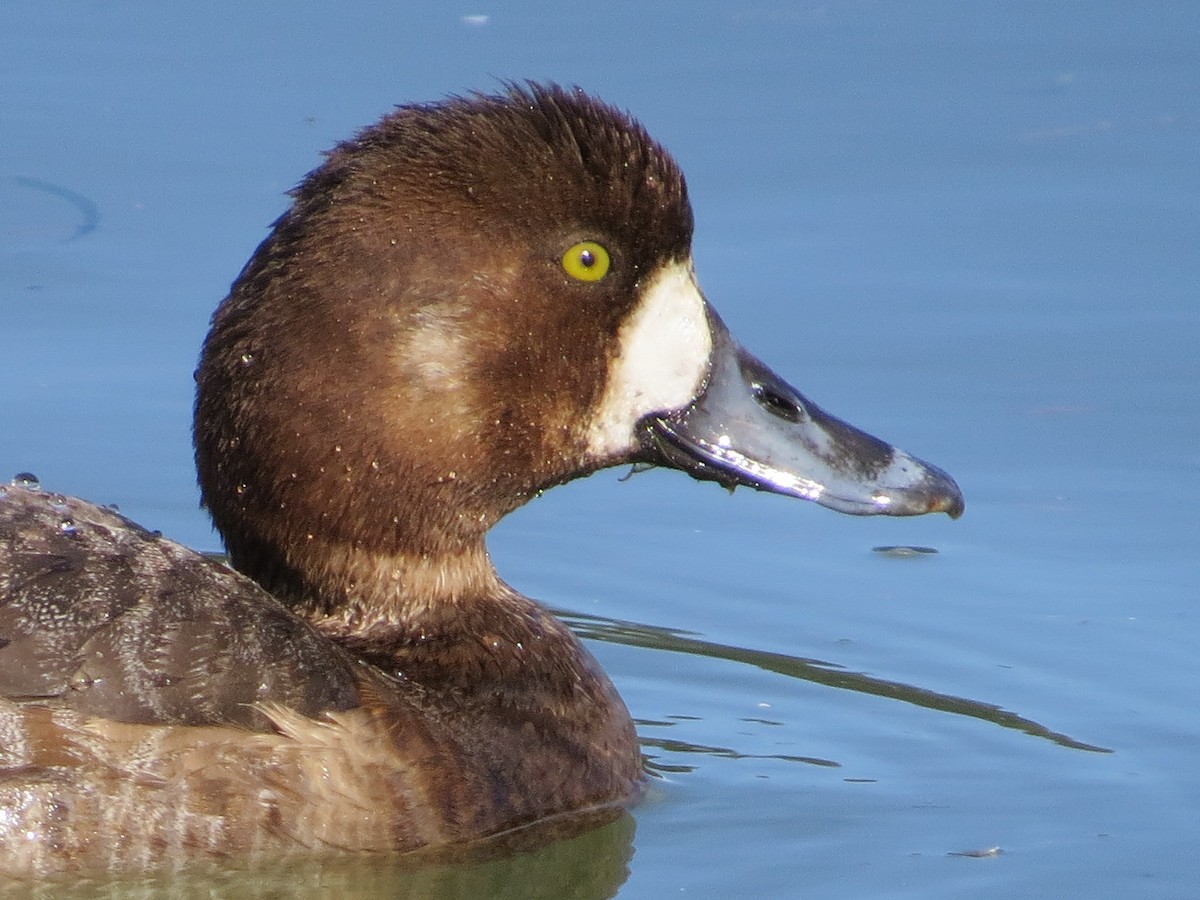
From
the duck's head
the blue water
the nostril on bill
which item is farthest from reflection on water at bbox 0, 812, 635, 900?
the nostril on bill

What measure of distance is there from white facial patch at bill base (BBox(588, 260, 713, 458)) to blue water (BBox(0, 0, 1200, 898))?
2.47 ft

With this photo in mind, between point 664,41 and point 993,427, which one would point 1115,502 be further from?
point 664,41

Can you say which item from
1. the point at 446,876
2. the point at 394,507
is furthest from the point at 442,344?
the point at 446,876

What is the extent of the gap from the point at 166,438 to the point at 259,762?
89.6 inches

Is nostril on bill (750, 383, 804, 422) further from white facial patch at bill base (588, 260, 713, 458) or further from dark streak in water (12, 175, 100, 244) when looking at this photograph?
dark streak in water (12, 175, 100, 244)

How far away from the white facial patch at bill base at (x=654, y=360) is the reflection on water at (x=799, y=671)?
0.81 m

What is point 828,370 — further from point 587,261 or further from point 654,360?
point 587,261

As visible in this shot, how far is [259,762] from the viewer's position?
451 cm

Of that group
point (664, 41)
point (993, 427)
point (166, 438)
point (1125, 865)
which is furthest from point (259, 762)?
point (664, 41)

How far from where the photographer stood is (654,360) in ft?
16.7

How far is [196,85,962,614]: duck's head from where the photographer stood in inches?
188

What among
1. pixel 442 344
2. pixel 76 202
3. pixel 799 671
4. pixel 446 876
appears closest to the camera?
pixel 446 876

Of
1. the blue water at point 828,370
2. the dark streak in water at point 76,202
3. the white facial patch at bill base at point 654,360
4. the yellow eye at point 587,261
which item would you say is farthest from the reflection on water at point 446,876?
the dark streak in water at point 76,202

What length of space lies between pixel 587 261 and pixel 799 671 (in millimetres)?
1311
